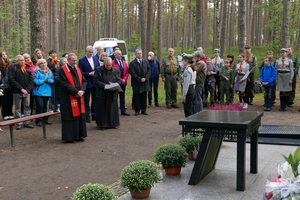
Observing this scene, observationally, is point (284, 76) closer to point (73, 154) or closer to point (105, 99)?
point (105, 99)

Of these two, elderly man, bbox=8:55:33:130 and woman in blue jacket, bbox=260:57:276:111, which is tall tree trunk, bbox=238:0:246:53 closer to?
woman in blue jacket, bbox=260:57:276:111

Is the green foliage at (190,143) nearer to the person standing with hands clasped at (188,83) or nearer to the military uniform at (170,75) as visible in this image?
the person standing with hands clasped at (188,83)

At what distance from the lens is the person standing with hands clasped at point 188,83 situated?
337 inches

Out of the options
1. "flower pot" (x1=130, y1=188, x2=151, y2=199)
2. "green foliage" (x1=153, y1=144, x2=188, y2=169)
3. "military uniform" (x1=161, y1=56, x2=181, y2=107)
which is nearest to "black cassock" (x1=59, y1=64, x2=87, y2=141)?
"green foliage" (x1=153, y1=144, x2=188, y2=169)

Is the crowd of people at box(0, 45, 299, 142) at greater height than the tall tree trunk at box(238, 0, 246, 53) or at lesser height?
lesser

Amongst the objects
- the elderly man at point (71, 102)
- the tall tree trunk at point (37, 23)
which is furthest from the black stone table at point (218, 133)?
the tall tree trunk at point (37, 23)

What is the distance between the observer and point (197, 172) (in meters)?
5.12

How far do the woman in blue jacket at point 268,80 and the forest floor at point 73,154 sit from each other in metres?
1.05

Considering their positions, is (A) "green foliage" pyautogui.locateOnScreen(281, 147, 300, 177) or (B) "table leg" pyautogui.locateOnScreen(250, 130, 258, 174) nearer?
(A) "green foliage" pyautogui.locateOnScreen(281, 147, 300, 177)

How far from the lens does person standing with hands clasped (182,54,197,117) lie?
8555 millimetres

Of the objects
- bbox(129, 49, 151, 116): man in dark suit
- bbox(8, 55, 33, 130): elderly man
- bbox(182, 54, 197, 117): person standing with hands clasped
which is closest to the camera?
bbox(182, 54, 197, 117): person standing with hands clasped

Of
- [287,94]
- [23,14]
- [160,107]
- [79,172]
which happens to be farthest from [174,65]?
[23,14]

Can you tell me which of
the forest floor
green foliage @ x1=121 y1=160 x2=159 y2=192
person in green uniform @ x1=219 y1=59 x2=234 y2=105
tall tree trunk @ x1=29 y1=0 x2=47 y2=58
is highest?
tall tree trunk @ x1=29 y1=0 x2=47 y2=58

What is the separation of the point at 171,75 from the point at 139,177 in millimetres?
9035
